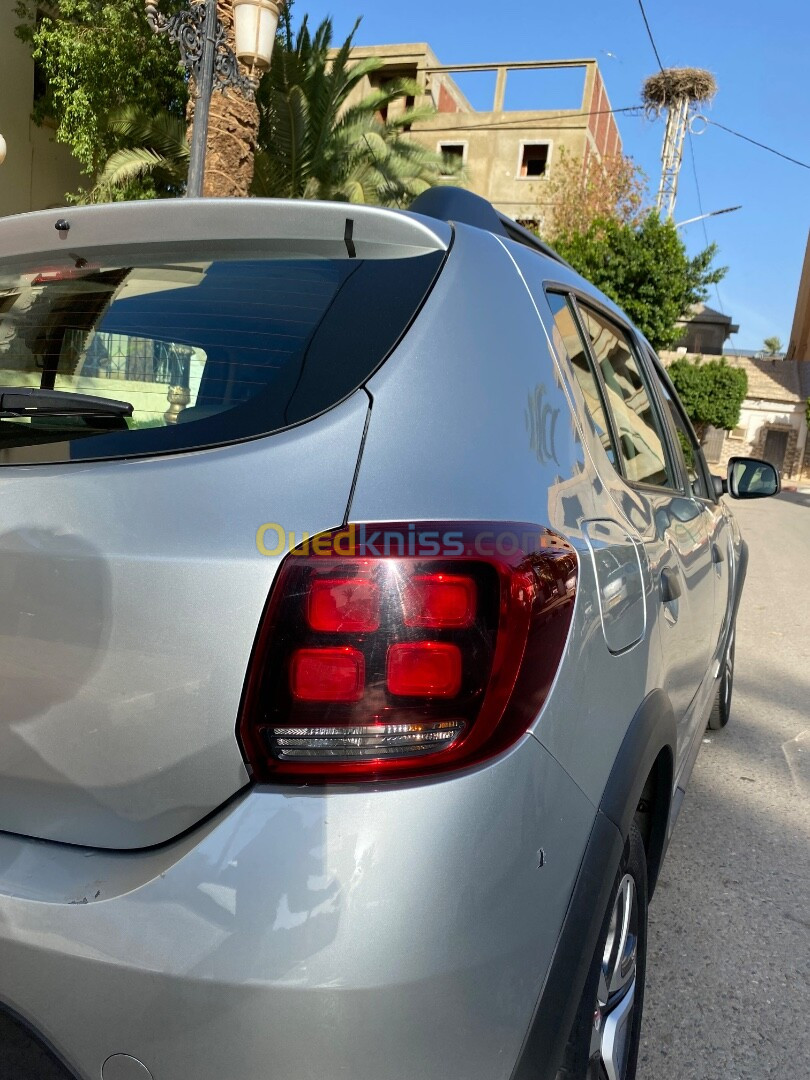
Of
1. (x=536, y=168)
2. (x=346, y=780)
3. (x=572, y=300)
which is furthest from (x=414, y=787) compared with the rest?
(x=536, y=168)

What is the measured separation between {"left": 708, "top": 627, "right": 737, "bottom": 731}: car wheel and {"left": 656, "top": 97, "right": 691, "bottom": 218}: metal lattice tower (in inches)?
1171

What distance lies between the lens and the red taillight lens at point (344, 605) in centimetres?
110

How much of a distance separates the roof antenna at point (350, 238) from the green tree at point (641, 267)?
19203 mm

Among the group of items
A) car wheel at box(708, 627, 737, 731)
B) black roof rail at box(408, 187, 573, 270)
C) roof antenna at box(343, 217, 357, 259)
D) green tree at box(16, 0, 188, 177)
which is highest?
green tree at box(16, 0, 188, 177)

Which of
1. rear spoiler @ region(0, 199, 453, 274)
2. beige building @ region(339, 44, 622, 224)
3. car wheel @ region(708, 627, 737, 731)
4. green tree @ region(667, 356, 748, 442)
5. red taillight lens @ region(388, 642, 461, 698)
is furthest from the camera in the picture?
green tree @ region(667, 356, 748, 442)

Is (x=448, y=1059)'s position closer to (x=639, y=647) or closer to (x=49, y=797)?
(x=49, y=797)

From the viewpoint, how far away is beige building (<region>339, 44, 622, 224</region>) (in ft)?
104

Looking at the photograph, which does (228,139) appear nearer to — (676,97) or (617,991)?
(617,991)

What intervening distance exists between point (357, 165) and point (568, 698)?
19.1 m

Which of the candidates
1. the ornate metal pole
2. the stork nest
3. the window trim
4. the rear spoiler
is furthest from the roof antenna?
the stork nest

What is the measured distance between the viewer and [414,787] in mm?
1071

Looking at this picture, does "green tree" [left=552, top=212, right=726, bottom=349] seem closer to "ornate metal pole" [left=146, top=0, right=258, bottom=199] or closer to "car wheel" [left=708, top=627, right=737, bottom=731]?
"ornate metal pole" [left=146, top=0, right=258, bottom=199]

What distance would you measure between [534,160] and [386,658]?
35821 mm

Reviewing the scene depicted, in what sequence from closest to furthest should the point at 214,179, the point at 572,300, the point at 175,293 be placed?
the point at 175,293
the point at 572,300
the point at 214,179
